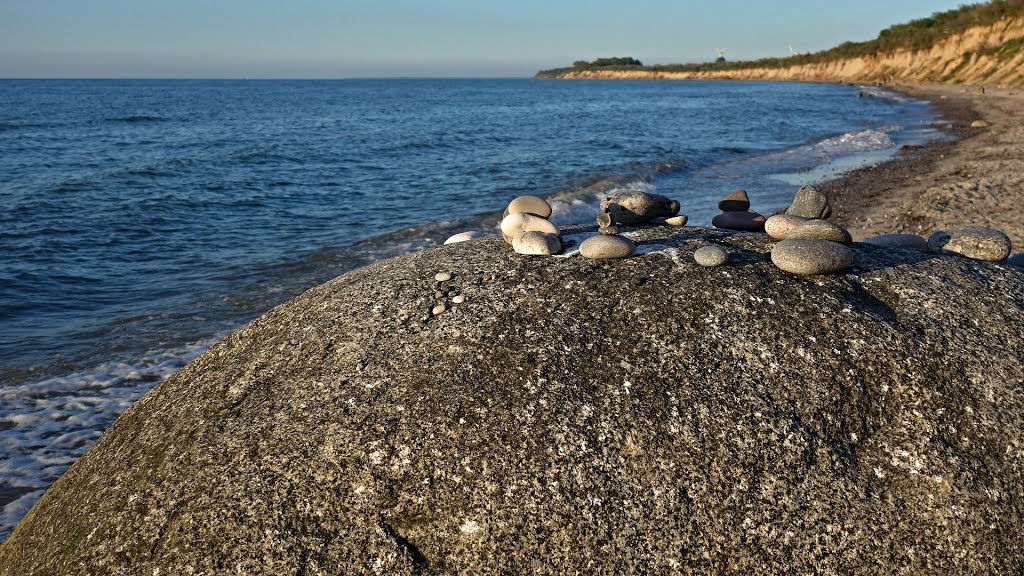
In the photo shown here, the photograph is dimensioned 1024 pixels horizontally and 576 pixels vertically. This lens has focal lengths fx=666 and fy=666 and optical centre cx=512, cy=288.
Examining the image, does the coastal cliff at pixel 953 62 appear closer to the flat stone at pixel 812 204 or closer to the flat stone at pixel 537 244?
the flat stone at pixel 812 204

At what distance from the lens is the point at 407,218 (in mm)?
15984

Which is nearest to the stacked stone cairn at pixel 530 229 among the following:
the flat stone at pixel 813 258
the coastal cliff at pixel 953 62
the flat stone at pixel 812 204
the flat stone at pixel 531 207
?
the flat stone at pixel 531 207

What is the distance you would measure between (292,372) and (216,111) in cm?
5874

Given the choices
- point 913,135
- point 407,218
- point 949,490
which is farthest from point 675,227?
point 913,135

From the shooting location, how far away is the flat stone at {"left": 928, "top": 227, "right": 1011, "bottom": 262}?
527 cm

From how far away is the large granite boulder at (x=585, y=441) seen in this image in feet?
9.64

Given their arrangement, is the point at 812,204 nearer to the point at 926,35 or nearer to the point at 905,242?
the point at 905,242

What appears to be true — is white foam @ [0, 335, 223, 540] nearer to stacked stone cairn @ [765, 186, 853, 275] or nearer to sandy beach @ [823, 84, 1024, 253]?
stacked stone cairn @ [765, 186, 853, 275]

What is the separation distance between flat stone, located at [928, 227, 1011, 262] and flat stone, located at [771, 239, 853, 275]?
1.51m

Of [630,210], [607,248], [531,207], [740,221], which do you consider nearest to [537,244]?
[607,248]


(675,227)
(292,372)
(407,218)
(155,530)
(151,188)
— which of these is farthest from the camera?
(151,188)

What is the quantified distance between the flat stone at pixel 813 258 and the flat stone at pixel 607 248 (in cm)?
99

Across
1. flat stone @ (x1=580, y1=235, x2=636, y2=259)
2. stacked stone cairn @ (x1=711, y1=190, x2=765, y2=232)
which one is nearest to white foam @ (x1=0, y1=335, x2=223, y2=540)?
flat stone @ (x1=580, y1=235, x2=636, y2=259)

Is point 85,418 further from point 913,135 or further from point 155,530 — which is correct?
point 913,135
